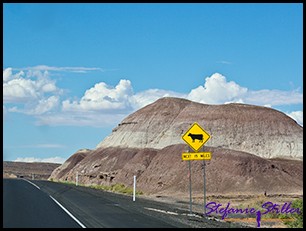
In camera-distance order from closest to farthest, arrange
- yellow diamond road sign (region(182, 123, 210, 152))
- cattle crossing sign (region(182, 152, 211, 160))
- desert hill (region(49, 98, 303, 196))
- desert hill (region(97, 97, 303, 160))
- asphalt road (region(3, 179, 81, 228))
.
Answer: asphalt road (region(3, 179, 81, 228))
cattle crossing sign (region(182, 152, 211, 160))
yellow diamond road sign (region(182, 123, 210, 152))
desert hill (region(49, 98, 303, 196))
desert hill (region(97, 97, 303, 160))

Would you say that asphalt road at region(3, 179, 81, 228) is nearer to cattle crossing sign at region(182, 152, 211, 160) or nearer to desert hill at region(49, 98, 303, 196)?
cattle crossing sign at region(182, 152, 211, 160)

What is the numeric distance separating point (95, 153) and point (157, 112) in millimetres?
12924

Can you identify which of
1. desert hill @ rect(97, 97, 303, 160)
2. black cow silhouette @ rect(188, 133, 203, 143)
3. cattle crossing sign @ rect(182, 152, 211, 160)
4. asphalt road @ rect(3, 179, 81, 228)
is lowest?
asphalt road @ rect(3, 179, 81, 228)

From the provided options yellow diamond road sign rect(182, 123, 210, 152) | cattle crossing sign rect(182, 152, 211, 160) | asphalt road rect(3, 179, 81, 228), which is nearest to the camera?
asphalt road rect(3, 179, 81, 228)

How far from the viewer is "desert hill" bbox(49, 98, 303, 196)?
64.3m

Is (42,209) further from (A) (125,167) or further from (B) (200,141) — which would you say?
(A) (125,167)

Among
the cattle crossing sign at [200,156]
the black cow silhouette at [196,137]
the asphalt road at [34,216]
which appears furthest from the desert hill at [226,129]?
the asphalt road at [34,216]

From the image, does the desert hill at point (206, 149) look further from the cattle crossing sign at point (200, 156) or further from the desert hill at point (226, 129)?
the cattle crossing sign at point (200, 156)

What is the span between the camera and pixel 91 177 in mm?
85312

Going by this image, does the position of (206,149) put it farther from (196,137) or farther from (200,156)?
(200,156)

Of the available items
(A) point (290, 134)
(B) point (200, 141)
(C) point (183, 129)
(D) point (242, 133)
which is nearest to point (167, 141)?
(C) point (183, 129)

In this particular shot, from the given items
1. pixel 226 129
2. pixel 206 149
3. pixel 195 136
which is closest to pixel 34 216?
pixel 195 136

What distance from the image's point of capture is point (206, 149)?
71250 millimetres

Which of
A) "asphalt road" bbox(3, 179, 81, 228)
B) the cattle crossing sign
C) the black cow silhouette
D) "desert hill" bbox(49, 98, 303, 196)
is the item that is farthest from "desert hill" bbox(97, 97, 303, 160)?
"asphalt road" bbox(3, 179, 81, 228)
